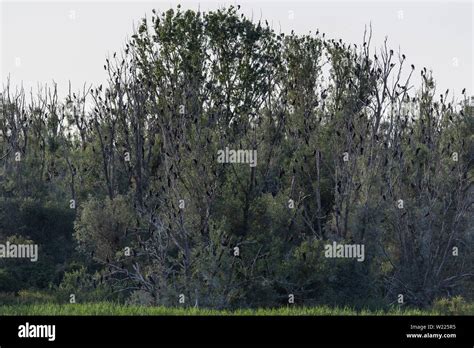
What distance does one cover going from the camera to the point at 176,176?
64.7 ft

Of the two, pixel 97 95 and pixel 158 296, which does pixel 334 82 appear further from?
pixel 158 296

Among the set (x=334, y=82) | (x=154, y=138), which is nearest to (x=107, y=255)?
(x=154, y=138)

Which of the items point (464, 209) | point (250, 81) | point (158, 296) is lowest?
point (158, 296)

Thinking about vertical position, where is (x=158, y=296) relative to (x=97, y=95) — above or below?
below

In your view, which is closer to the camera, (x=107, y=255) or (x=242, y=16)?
(x=107, y=255)

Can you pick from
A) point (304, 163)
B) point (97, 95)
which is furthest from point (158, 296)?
point (97, 95)

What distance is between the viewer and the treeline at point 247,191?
1906 centimetres

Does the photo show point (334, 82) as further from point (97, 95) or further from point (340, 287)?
point (340, 287)

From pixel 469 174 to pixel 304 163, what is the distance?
5.90 meters

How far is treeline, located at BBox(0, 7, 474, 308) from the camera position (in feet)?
62.5

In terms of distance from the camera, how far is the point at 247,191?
20.7 metres

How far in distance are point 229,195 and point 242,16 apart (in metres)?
12.3
